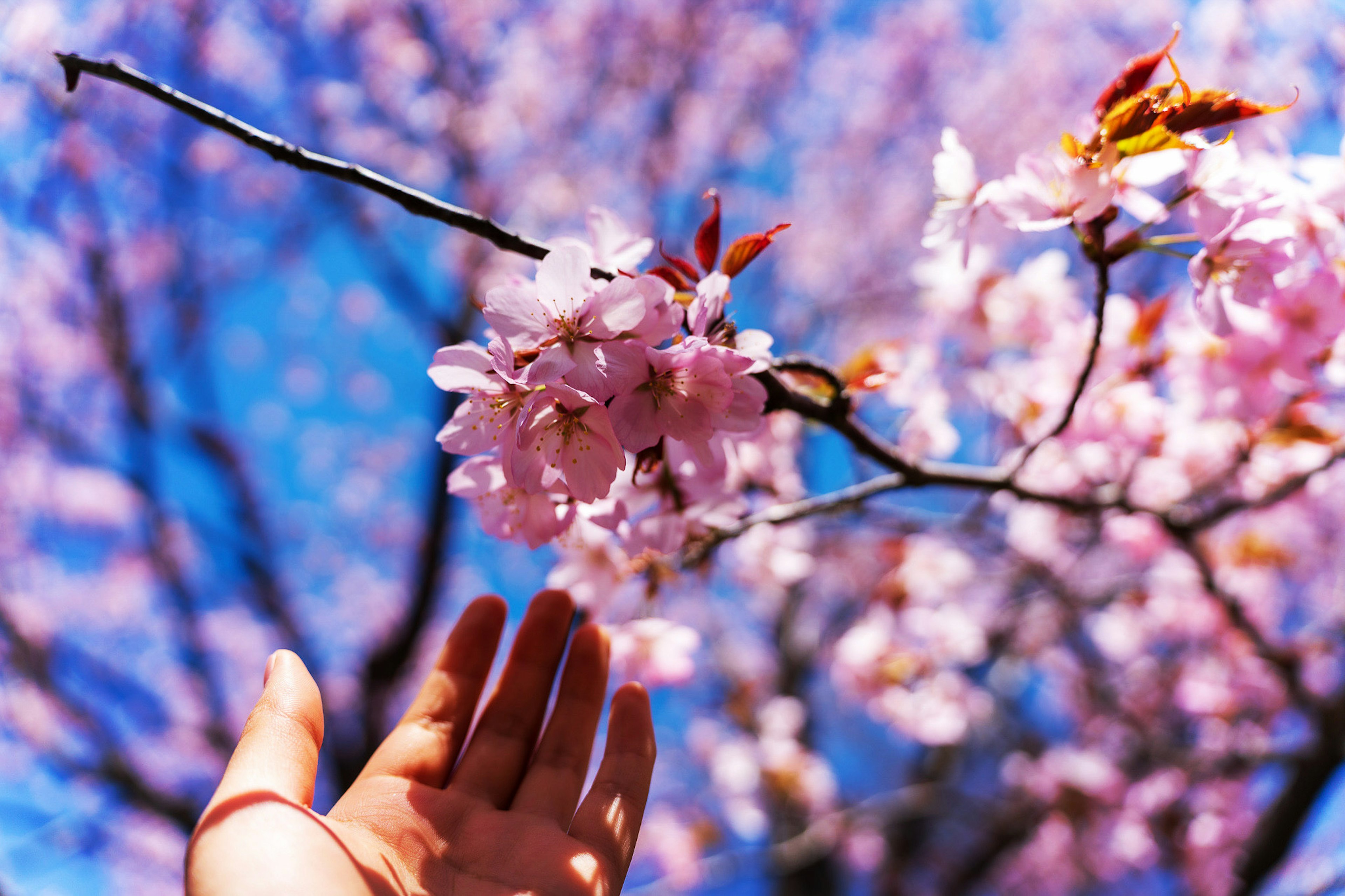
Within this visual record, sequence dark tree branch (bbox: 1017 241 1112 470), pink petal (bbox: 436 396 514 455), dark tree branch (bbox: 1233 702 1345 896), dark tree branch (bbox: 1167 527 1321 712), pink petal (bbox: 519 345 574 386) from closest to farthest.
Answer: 1. pink petal (bbox: 519 345 574 386)
2. pink petal (bbox: 436 396 514 455)
3. dark tree branch (bbox: 1017 241 1112 470)
4. dark tree branch (bbox: 1167 527 1321 712)
5. dark tree branch (bbox: 1233 702 1345 896)

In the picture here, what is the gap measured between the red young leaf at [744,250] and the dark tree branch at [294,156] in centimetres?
17

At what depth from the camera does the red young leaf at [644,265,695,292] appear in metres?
0.97

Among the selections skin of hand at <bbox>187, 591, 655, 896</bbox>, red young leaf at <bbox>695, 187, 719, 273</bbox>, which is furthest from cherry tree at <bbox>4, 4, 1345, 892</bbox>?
skin of hand at <bbox>187, 591, 655, 896</bbox>

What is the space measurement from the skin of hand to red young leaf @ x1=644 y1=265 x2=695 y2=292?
90 centimetres

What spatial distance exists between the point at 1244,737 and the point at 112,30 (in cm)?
877

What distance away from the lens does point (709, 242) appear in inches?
38.5

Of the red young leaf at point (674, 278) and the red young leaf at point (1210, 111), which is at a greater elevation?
the red young leaf at point (1210, 111)

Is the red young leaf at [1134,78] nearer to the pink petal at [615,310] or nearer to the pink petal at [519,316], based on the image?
the pink petal at [615,310]

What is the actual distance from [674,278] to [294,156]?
1.80ft

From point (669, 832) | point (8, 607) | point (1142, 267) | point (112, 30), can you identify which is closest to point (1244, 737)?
point (1142, 267)

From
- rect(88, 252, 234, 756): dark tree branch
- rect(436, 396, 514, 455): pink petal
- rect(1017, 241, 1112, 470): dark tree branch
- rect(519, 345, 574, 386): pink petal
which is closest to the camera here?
rect(519, 345, 574, 386): pink petal

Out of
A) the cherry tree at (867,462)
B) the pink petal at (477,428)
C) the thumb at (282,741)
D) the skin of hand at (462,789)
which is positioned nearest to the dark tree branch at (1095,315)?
the cherry tree at (867,462)

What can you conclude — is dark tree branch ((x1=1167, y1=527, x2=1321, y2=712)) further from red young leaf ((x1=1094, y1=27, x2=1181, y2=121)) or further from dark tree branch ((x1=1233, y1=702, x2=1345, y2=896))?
red young leaf ((x1=1094, y1=27, x2=1181, y2=121))

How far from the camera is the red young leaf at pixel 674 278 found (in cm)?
97
